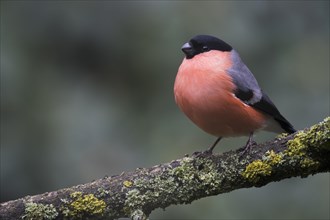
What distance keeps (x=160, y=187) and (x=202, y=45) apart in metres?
1.44

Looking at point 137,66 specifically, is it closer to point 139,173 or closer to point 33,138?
point 33,138

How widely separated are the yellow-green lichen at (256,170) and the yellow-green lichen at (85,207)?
3.11 feet

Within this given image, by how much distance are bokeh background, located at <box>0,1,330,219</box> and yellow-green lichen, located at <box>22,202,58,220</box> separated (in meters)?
1.16

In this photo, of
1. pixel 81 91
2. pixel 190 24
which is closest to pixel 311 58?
pixel 190 24

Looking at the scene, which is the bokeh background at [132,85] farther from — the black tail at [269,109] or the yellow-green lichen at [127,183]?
the yellow-green lichen at [127,183]

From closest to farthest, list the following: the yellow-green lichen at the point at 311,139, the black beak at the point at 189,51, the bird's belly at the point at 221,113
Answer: the yellow-green lichen at the point at 311,139 < the bird's belly at the point at 221,113 < the black beak at the point at 189,51

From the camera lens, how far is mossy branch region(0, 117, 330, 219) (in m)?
4.23

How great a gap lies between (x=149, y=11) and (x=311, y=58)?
1.53 m

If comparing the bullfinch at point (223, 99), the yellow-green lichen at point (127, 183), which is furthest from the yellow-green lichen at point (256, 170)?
the yellow-green lichen at point (127, 183)

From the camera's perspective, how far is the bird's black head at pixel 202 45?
5281mm

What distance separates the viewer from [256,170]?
4.23 metres

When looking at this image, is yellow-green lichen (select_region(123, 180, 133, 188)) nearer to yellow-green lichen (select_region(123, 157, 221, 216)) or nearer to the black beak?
yellow-green lichen (select_region(123, 157, 221, 216))

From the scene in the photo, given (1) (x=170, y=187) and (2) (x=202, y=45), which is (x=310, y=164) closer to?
(1) (x=170, y=187)

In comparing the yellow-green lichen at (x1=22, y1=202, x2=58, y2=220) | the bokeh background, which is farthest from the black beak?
the yellow-green lichen at (x1=22, y1=202, x2=58, y2=220)
